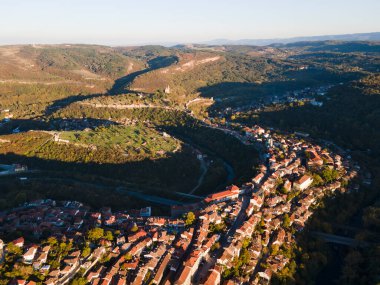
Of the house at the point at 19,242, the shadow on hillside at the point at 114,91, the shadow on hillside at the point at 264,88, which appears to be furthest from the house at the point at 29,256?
the shadow on hillside at the point at 264,88

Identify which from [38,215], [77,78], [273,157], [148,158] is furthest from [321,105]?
[77,78]

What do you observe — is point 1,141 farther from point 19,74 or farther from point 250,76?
point 250,76

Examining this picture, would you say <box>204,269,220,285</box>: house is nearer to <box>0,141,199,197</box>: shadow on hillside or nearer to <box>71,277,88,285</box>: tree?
<box>71,277,88,285</box>: tree

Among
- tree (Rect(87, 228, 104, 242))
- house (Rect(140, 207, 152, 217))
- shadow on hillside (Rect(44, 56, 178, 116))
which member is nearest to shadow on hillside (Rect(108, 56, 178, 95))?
shadow on hillside (Rect(44, 56, 178, 116))

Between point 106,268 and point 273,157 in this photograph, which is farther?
point 273,157

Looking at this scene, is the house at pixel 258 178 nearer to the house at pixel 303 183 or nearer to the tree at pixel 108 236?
the house at pixel 303 183

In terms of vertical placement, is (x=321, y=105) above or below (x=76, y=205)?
above

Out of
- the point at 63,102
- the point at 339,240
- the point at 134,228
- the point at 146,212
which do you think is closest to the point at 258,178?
the point at 339,240
